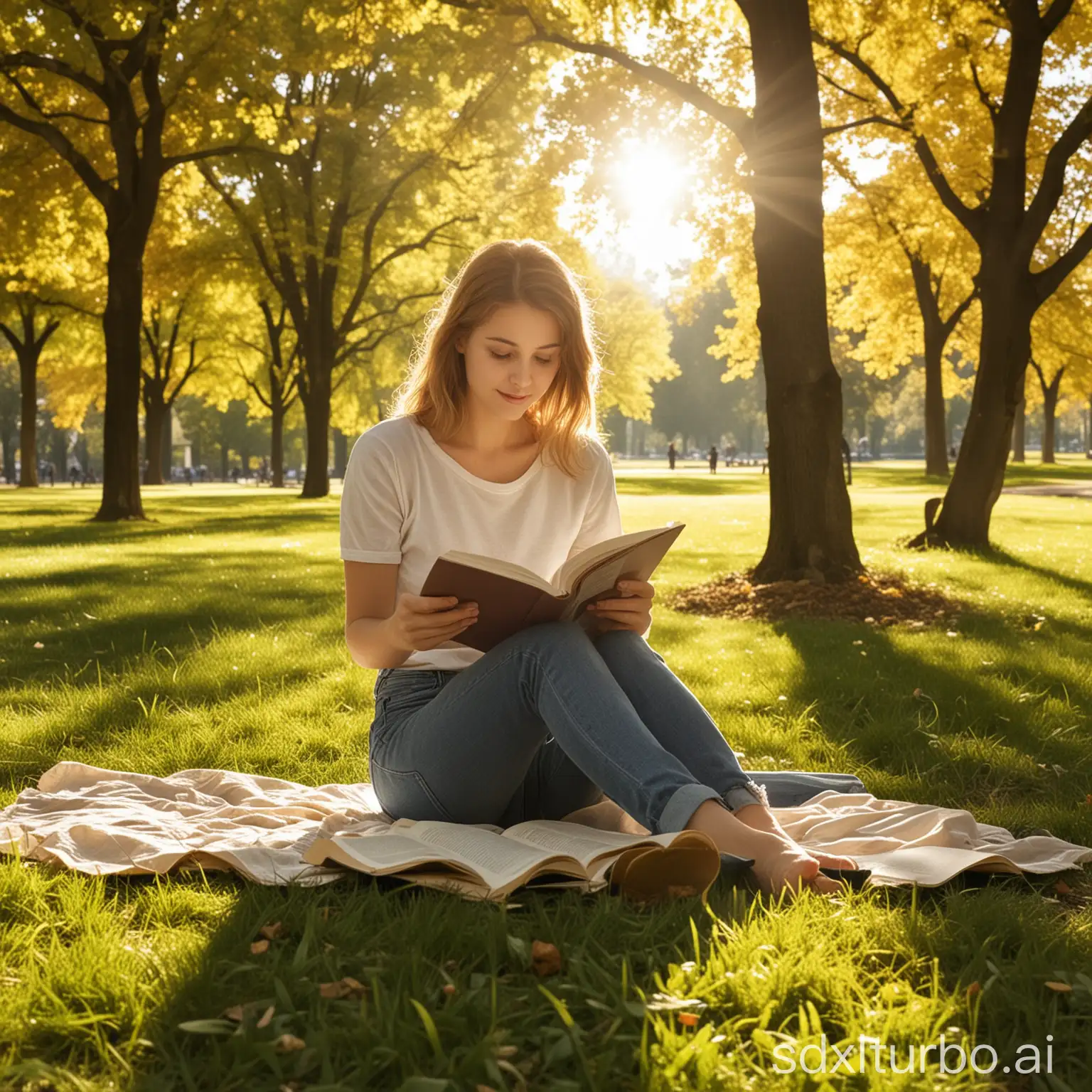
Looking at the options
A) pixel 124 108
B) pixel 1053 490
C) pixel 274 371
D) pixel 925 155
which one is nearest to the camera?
pixel 925 155

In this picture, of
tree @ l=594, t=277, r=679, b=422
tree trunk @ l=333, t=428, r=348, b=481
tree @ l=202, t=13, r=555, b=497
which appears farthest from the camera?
tree trunk @ l=333, t=428, r=348, b=481

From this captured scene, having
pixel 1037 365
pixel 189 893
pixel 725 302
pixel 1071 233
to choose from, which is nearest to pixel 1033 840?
pixel 189 893

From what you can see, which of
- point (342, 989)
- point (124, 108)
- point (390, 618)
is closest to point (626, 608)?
point (390, 618)

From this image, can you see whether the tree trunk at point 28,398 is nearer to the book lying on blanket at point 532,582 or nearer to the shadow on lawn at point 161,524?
the shadow on lawn at point 161,524

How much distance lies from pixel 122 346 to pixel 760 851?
16209 millimetres

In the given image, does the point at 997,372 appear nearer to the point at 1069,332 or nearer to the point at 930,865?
the point at 930,865

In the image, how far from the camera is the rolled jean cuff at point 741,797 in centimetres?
302

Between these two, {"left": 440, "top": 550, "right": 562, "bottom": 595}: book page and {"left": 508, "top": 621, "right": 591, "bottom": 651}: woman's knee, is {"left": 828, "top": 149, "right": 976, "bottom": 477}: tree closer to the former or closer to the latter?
{"left": 508, "top": 621, "right": 591, "bottom": 651}: woman's knee

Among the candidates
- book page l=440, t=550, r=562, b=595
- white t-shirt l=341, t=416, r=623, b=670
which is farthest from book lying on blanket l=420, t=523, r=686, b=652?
white t-shirt l=341, t=416, r=623, b=670

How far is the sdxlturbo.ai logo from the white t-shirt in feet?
5.54

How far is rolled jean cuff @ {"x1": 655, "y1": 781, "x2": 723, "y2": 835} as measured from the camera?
284cm

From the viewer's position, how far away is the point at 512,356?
354 cm

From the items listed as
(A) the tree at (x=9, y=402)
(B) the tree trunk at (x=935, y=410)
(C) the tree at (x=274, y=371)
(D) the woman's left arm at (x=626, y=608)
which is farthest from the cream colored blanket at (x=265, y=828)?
(A) the tree at (x=9, y=402)

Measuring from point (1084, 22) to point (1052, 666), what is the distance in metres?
9.21
